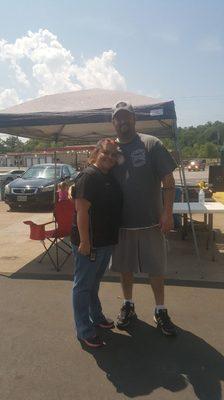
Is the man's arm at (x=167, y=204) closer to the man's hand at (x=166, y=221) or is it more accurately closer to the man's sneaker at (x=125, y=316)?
the man's hand at (x=166, y=221)

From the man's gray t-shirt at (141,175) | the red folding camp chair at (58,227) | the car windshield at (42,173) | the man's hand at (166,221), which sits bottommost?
the red folding camp chair at (58,227)

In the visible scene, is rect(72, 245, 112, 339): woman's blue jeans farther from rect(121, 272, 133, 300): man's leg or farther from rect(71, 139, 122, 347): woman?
rect(121, 272, 133, 300): man's leg

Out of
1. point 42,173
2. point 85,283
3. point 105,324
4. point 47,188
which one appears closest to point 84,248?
point 85,283

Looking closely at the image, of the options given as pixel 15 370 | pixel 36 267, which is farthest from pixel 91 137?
pixel 15 370

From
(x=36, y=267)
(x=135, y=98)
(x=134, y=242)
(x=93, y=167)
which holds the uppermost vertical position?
(x=135, y=98)

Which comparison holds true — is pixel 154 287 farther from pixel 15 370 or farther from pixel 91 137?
pixel 91 137

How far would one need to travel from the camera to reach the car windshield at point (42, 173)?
1522cm

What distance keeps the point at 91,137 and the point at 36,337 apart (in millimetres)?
7424

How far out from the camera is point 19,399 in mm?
3055

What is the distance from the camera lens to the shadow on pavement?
320 centimetres

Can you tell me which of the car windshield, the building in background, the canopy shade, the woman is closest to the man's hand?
the woman

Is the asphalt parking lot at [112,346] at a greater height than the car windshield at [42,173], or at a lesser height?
lesser

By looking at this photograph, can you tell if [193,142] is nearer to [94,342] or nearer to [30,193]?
[30,193]

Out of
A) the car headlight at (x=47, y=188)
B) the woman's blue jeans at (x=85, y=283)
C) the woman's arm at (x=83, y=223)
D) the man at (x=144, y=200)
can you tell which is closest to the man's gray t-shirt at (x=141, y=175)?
the man at (x=144, y=200)
